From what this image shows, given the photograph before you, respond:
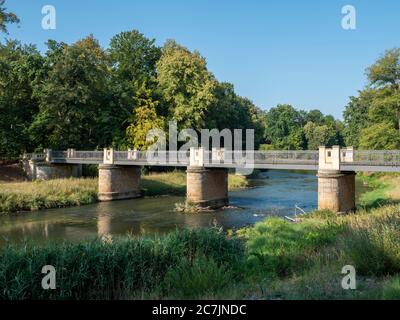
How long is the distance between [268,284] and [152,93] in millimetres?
46132

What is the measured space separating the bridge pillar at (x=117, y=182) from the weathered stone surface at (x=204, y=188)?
880 cm

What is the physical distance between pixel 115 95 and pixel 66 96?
9136 millimetres

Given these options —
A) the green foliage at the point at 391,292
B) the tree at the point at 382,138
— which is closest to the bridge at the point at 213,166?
the tree at the point at 382,138

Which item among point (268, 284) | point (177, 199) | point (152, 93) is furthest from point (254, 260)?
point (152, 93)

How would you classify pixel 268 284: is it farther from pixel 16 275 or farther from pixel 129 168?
pixel 129 168

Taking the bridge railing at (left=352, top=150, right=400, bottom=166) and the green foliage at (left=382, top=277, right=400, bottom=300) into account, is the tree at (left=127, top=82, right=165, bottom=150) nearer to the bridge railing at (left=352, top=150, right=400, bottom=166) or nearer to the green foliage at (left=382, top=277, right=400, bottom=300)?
the bridge railing at (left=352, top=150, right=400, bottom=166)

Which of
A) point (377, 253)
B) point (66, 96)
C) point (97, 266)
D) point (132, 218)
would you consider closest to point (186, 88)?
point (66, 96)

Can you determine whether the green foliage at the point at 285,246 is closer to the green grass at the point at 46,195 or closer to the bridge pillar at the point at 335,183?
the bridge pillar at the point at 335,183

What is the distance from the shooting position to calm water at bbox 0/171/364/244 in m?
23.4

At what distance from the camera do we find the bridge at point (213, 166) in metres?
24.7

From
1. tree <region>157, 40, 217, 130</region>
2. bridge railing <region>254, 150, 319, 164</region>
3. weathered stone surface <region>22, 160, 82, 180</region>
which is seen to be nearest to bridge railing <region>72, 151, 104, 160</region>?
weathered stone surface <region>22, 160, 82, 180</region>

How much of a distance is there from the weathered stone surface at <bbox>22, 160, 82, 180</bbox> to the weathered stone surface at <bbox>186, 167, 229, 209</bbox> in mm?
17167

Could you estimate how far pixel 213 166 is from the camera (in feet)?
103
